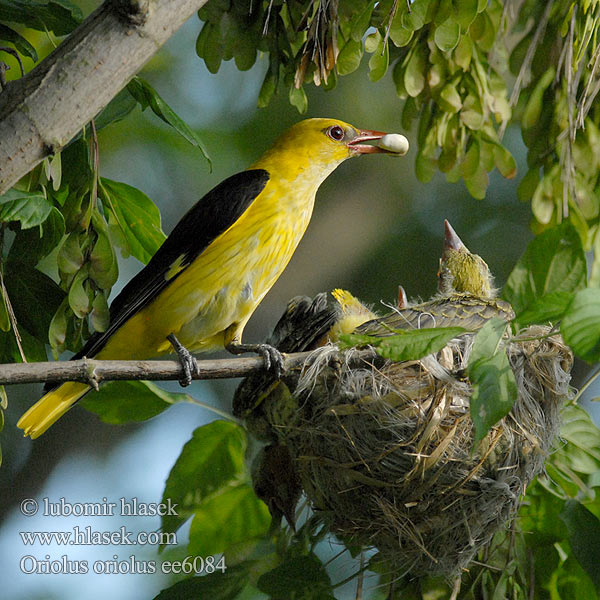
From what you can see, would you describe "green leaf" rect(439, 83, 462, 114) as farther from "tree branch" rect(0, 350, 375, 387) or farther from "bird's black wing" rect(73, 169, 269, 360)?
"tree branch" rect(0, 350, 375, 387)

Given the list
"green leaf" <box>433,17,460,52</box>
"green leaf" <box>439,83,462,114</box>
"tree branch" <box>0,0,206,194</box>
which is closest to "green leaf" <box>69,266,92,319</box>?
"tree branch" <box>0,0,206,194</box>

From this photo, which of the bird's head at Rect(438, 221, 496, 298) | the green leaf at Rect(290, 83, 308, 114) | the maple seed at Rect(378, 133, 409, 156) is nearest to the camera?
the green leaf at Rect(290, 83, 308, 114)

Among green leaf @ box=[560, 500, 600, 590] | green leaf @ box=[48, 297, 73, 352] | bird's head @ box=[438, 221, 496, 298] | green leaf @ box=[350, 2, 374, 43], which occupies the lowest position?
green leaf @ box=[560, 500, 600, 590]

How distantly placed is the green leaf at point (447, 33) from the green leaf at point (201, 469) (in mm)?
1563

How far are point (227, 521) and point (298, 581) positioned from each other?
0.49 m

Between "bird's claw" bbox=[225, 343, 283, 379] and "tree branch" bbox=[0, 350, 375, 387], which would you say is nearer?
"tree branch" bbox=[0, 350, 375, 387]

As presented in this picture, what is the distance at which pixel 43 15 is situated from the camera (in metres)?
2.40

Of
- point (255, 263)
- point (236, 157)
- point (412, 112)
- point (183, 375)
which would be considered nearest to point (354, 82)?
point (236, 157)

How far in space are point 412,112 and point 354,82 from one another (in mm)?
3034

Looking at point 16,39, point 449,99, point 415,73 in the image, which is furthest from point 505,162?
point 16,39

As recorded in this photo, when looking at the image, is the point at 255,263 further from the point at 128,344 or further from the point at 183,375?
the point at 183,375

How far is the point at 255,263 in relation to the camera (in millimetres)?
3199

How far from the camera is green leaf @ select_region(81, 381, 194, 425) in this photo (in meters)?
2.99

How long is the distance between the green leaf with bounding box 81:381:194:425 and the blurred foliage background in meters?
0.94
